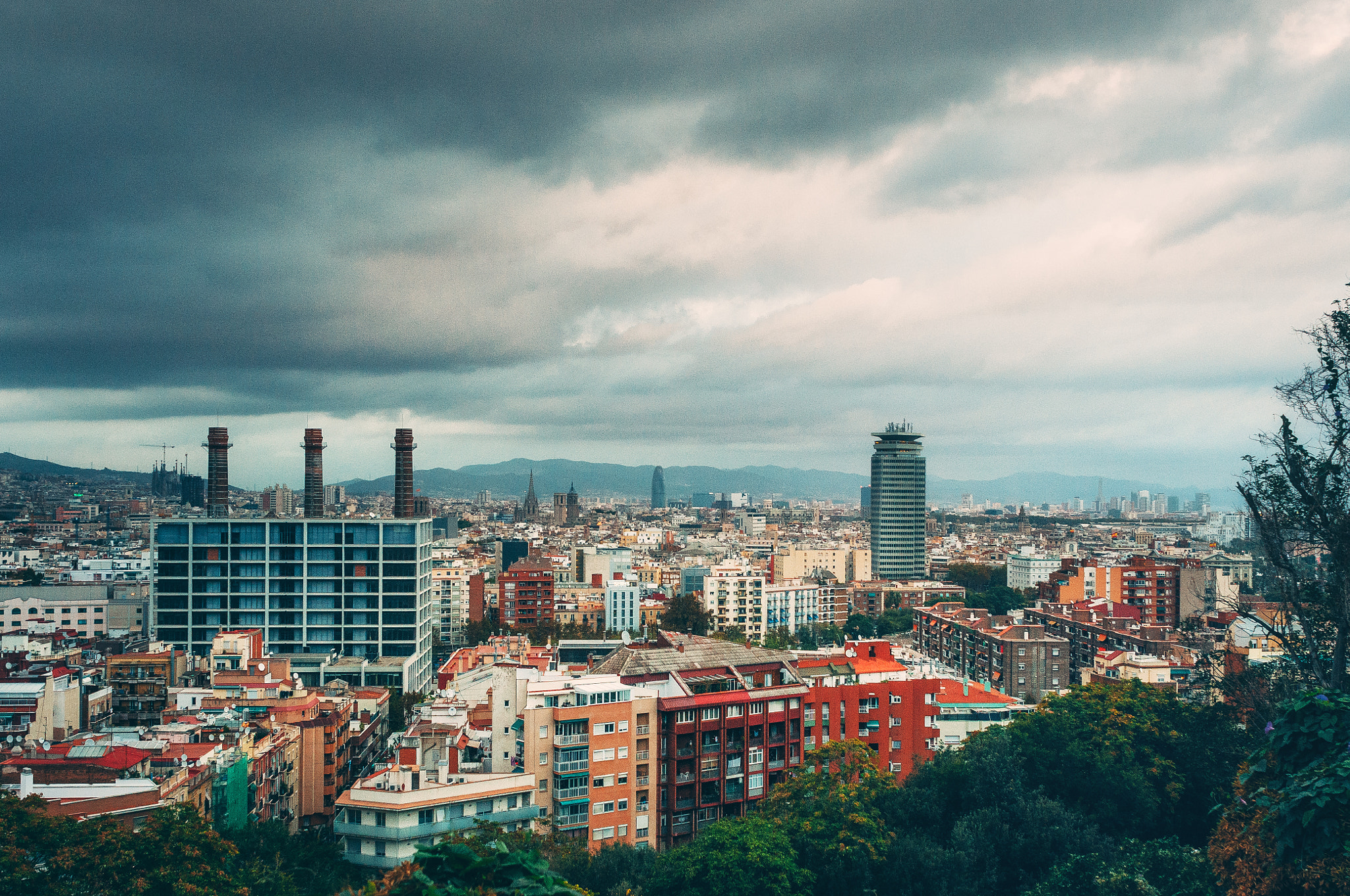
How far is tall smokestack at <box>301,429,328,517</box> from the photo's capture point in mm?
64562

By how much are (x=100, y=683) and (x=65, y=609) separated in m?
32.1

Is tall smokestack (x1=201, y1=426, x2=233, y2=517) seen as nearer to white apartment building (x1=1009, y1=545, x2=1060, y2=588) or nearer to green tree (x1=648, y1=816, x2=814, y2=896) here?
green tree (x1=648, y1=816, x2=814, y2=896)

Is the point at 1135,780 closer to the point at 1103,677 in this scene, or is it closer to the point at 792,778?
the point at 792,778

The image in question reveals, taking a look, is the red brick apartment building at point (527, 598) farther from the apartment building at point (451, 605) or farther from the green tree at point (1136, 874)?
the green tree at point (1136, 874)

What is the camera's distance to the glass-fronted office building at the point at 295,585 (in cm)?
5462

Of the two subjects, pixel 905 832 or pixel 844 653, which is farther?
pixel 844 653

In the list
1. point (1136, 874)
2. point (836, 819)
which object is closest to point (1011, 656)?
point (836, 819)

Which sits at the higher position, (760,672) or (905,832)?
(760,672)

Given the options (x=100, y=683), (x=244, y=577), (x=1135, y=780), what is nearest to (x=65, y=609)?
(x=244, y=577)

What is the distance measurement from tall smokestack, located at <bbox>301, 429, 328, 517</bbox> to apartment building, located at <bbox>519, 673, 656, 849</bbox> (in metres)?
39.4

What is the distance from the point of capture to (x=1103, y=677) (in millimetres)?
46969

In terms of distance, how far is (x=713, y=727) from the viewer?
1205 inches

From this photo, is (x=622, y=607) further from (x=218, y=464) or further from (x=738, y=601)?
(x=218, y=464)

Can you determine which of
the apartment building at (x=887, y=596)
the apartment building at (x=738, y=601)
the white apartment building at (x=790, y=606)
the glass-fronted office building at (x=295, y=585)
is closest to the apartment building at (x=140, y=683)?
the glass-fronted office building at (x=295, y=585)
